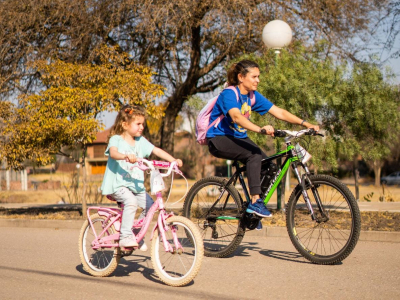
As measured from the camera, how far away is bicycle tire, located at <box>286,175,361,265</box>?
5.66 meters

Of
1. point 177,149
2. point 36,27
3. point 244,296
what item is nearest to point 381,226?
point 244,296

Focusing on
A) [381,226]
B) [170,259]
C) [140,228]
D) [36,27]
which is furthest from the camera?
[36,27]

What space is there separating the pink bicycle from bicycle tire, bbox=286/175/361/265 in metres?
A: 1.52

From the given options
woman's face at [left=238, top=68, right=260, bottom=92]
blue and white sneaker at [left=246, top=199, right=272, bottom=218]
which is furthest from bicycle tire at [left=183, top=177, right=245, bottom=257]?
woman's face at [left=238, top=68, right=260, bottom=92]

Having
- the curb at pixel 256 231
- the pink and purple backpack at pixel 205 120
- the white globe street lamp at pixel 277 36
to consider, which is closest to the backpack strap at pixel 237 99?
the pink and purple backpack at pixel 205 120

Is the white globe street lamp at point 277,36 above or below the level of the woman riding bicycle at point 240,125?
above

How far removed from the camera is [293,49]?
12.7 metres

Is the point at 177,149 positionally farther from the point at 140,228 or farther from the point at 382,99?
the point at 140,228

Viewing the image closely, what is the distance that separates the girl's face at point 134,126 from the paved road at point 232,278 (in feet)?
4.67

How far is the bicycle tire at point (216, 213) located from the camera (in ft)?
21.1

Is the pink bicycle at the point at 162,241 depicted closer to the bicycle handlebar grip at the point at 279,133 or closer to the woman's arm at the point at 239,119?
the woman's arm at the point at 239,119

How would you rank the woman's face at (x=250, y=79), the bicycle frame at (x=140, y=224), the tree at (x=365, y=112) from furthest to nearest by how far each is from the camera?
the tree at (x=365, y=112)
the woman's face at (x=250, y=79)
the bicycle frame at (x=140, y=224)

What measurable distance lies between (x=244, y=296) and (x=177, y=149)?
71.0 meters

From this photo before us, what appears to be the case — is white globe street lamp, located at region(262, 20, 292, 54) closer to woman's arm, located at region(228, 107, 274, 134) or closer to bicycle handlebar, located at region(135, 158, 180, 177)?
woman's arm, located at region(228, 107, 274, 134)
